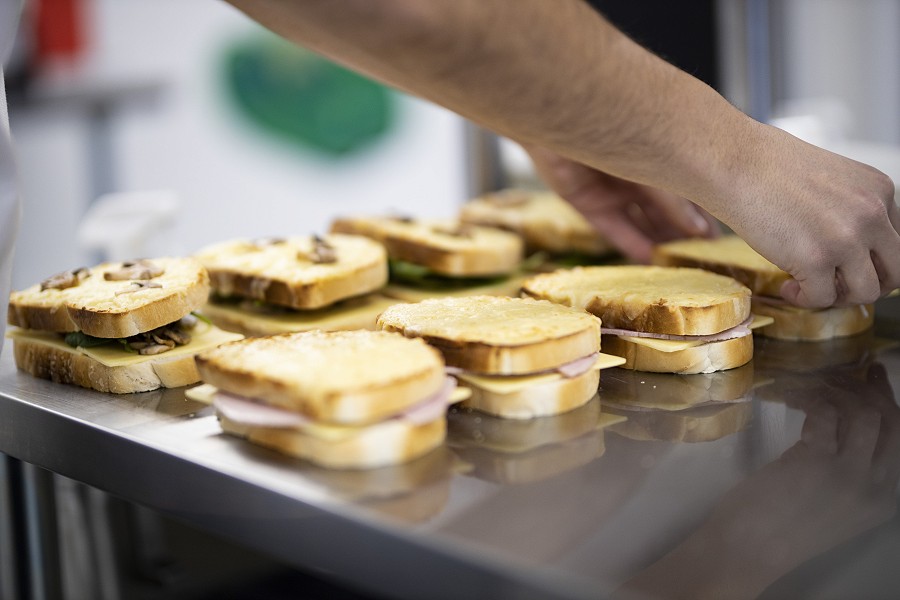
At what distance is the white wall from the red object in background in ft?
0.76

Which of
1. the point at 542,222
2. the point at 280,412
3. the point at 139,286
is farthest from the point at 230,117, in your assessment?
the point at 280,412

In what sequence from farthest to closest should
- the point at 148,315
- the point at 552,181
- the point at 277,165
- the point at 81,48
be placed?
the point at 277,165, the point at 81,48, the point at 552,181, the point at 148,315

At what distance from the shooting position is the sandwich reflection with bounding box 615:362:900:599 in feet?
3.41

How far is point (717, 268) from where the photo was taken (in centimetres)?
220

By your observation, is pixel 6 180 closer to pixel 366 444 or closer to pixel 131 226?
pixel 366 444

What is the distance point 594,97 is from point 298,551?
0.81 meters

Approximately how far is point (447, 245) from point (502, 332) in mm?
898

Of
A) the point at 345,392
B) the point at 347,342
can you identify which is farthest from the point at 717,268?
the point at 345,392

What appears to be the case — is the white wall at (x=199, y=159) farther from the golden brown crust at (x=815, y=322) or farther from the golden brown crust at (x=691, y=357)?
the golden brown crust at (x=691, y=357)

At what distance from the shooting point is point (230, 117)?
9180 millimetres

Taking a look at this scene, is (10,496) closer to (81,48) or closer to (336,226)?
(336,226)

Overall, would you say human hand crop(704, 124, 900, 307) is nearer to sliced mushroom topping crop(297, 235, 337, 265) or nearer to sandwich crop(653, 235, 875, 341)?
sandwich crop(653, 235, 875, 341)

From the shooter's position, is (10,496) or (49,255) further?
(49,255)

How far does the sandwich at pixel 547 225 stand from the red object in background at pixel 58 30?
21.2 ft
